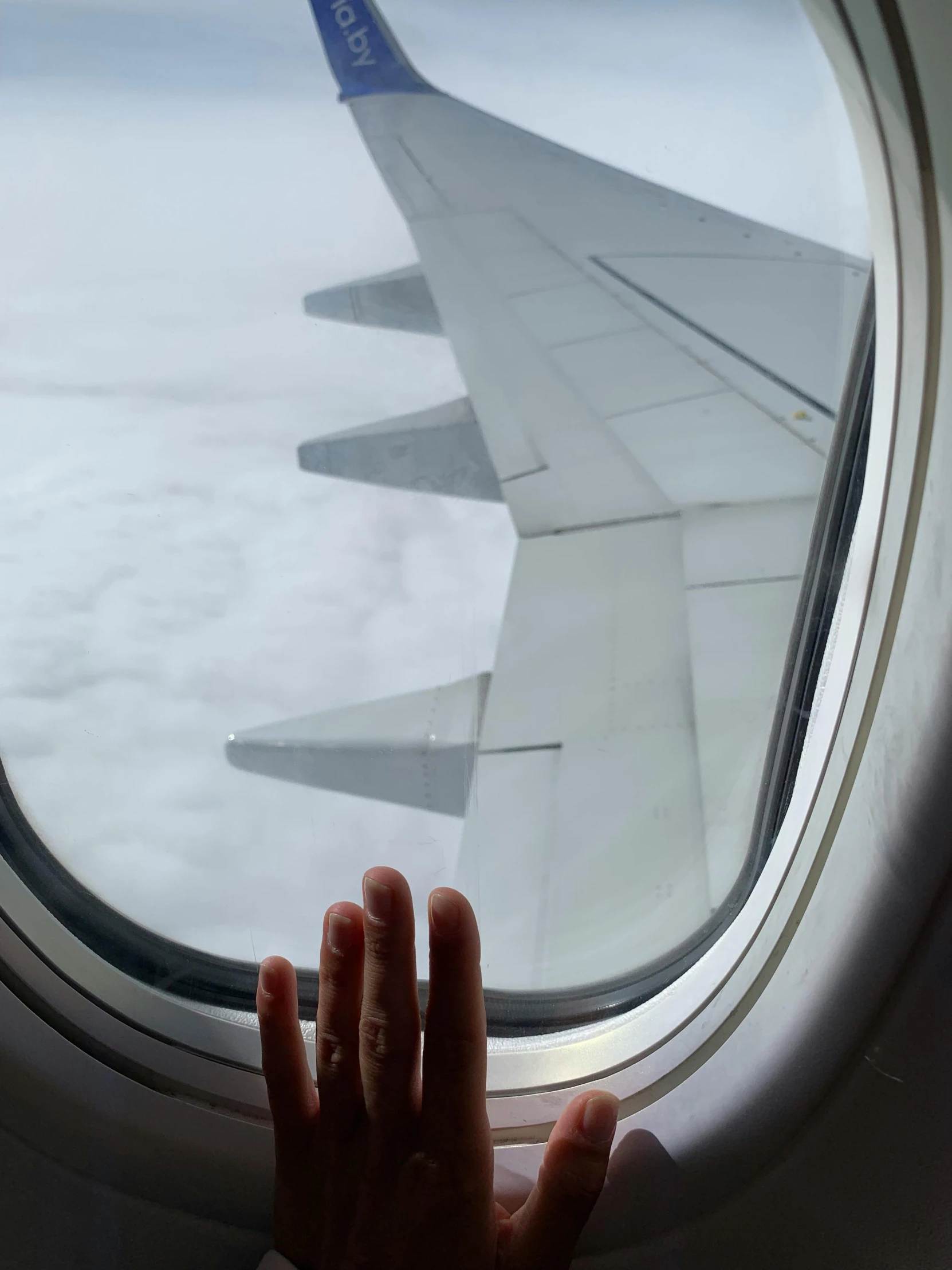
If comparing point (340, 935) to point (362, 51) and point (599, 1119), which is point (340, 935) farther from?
point (362, 51)

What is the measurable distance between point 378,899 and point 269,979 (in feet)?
0.46

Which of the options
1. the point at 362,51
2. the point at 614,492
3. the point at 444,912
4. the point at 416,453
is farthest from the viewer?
the point at 362,51

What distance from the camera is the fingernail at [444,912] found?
1.72 feet

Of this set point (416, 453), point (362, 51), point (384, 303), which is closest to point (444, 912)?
point (416, 453)

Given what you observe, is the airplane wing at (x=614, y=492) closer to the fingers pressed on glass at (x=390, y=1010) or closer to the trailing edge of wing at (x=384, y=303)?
the trailing edge of wing at (x=384, y=303)

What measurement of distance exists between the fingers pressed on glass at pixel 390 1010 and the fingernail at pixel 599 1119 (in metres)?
0.11

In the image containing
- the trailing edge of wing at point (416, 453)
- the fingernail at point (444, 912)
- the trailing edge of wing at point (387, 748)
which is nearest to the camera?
the fingernail at point (444, 912)

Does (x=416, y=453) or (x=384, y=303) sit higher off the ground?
(x=384, y=303)

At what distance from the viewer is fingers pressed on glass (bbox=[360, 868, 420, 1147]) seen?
1.74 ft

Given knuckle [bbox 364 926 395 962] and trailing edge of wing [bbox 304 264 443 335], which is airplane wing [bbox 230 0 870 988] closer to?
trailing edge of wing [bbox 304 264 443 335]

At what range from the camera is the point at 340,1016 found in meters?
0.58

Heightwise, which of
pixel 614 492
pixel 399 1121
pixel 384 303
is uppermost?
pixel 384 303

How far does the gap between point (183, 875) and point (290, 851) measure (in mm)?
181

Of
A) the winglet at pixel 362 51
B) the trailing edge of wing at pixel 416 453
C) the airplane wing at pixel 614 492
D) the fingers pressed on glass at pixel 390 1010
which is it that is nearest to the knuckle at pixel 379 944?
the fingers pressed on glass at pixel 390 1010
